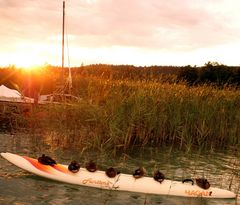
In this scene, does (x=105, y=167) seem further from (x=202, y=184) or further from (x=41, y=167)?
(x=202, y=184)

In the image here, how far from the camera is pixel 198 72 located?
41.2m

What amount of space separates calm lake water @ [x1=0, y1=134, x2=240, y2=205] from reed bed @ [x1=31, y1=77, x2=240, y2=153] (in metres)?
0.49

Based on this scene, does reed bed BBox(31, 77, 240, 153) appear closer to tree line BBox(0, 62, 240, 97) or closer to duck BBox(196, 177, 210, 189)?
duck BBox(196, 177, 210, 189)

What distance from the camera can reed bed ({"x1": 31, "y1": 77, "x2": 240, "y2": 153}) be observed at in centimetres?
1292

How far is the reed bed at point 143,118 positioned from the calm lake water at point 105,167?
49cm

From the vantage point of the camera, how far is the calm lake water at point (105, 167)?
352 inches

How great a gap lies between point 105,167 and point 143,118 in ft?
9.56

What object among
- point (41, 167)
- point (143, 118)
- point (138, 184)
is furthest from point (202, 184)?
point (143, 118)

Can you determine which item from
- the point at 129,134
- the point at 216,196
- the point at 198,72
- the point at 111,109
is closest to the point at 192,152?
the point at 129,134

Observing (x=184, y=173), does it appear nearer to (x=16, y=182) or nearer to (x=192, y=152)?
(x=192, y=152)

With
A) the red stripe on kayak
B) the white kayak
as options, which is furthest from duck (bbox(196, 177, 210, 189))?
the red stripe on kayak

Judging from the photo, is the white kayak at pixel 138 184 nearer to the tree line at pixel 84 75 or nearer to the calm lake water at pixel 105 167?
the calm lake water at pixel 105 167

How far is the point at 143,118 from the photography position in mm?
14039

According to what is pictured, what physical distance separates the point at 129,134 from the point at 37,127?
375 centimetres
